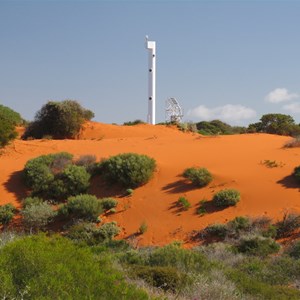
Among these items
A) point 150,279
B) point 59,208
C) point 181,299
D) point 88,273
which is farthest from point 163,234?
point 88,273

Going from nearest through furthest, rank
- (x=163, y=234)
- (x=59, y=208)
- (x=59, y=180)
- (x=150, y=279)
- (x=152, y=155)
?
(x=150, y=279)
(x=163, y=234)
(x=59, y=208)
(x=59, y=180)
(x=152, y=155)

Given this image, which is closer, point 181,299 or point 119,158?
point 181,299

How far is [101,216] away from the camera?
17984 millimetres

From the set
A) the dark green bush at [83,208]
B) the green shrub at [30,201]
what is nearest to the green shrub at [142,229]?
the dark green bush at [83,208]

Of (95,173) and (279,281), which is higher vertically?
(95,173)

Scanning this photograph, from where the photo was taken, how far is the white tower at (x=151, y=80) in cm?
4566

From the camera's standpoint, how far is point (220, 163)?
22.0 m

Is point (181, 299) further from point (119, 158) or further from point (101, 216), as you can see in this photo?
point (119, 158)

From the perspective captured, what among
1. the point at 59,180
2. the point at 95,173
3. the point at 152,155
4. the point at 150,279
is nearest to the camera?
the point at 150,279

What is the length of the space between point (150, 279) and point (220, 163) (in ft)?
48.2

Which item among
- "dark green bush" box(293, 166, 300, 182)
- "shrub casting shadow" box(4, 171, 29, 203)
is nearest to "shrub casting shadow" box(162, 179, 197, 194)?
"dark green bush" box(293, 166, 300, 182)

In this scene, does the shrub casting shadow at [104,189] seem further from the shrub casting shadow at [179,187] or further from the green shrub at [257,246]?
the green shrub at [257,246]

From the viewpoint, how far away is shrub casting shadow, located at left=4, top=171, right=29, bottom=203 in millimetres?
20219

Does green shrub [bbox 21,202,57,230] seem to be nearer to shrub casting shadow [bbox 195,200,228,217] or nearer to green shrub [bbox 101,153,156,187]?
green shrub [bbox 101,153,156,187]
